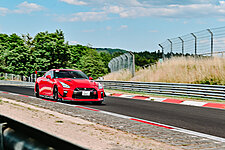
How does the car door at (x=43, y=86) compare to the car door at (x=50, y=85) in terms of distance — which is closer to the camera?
the car door at (x=50, y=85)

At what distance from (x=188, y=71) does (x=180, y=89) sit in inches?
211

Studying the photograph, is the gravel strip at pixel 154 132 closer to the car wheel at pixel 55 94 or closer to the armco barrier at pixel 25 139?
the armco barrier at pixel 25 139

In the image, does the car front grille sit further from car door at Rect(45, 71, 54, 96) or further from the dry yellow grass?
the dry yellow grass

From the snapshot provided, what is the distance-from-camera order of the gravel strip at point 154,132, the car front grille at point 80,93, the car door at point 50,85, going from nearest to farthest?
the gravel strip at point 154,132
the car front grille at point 80,93
the car door at point 50,85

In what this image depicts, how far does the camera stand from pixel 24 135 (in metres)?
2.89

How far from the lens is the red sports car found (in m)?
11.6

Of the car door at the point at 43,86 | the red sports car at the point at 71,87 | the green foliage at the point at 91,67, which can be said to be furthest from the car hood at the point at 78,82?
the green foliage at the point at 91,67

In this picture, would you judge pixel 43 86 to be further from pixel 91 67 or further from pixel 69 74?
pixel 91 67

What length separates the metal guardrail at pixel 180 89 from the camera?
1462 cm

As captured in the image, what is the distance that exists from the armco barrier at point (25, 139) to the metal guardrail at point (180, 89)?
12.5 m

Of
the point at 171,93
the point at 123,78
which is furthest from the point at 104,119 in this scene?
the point at 123,78

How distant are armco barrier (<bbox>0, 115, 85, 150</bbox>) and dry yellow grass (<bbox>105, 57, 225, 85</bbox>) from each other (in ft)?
52.2

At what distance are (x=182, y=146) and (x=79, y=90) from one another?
6.87 m

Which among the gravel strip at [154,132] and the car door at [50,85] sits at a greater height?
the car door at [50,85]
